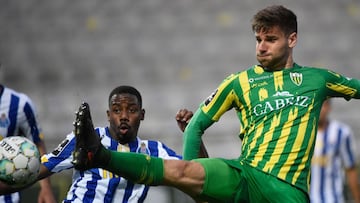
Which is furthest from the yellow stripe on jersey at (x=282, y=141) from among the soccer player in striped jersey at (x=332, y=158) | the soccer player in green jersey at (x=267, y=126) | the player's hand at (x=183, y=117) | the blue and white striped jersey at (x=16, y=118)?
the soccer player in striped jersey at (x=332, y=158)

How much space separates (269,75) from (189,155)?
744mm

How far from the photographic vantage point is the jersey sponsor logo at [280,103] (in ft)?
16.5

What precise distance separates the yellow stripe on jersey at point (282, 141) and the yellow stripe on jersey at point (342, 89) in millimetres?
343

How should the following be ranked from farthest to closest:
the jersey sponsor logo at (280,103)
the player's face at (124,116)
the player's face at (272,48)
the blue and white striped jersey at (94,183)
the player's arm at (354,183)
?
the player's arm at (354,183) → the player's face at (124,116) → the blue and white striped jersey at (94,183) → the player's face at (272,48) → the jersey sponsor logo at (280,103)

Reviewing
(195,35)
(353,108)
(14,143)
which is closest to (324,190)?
(353,108)

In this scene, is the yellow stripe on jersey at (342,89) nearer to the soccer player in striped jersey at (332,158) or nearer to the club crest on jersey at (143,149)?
the club crest on jersey at (143,149)

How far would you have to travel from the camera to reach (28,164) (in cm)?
466

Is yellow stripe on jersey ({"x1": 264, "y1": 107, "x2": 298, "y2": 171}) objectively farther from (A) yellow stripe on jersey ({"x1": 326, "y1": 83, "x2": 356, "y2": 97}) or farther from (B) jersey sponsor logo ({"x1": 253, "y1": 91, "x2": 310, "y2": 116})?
(A) yellow stripe on jersey ({"x1": 326, "y1": 83, "x2": 356, "y2": 97})

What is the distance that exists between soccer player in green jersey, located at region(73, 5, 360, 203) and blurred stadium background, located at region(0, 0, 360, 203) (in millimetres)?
8144

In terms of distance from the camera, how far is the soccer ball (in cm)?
465

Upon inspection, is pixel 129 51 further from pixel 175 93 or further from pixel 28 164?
pixel 28 164

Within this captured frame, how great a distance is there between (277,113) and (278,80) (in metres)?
0.24

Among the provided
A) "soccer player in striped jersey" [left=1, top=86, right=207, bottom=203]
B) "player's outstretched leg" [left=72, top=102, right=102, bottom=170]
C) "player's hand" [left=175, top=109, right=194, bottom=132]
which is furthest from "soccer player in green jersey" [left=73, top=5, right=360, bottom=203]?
"soccer player in striped jersey" [left=1, top=86, right=207, bottom=203]

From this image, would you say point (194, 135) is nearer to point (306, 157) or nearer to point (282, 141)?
point (282, 141)
